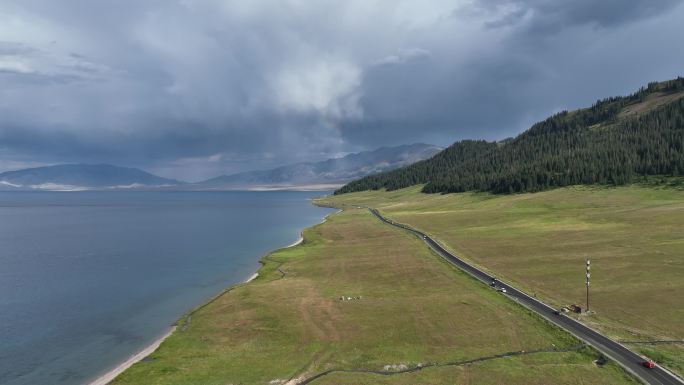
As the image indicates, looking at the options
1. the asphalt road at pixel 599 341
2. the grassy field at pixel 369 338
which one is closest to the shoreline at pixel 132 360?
the grassy field at pixel 369 338

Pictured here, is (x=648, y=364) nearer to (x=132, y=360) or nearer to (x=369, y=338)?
(x=369, y=338)

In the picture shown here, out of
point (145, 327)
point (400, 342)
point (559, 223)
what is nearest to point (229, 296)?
point (145, 327)

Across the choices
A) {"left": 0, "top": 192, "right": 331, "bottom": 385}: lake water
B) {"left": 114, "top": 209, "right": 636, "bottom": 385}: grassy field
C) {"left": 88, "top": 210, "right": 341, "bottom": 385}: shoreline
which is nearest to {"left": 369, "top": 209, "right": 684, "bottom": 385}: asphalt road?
{"left": 114, "top": 209, "right": 636, "bottom": 385}: grassy field

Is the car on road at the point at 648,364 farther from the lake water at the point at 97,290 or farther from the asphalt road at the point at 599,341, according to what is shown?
the lake water at the point at 97,290

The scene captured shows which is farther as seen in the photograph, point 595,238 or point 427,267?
point 595,238

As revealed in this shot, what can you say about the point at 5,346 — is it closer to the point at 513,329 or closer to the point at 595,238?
the point at 513,329

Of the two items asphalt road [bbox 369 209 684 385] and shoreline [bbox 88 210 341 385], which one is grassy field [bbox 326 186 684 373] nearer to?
asphalt road [bbox 369 209 684 385]
